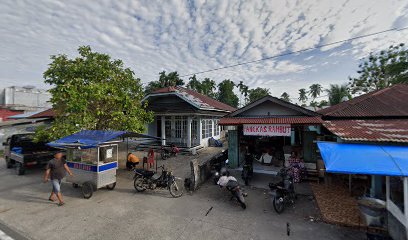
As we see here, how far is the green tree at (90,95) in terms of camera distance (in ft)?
30.2

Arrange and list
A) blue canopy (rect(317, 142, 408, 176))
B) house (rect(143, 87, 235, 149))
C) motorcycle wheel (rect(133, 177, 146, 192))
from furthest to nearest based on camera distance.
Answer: house (rect(143, 87, 235, 149)), motorcycle wheel (rect(133, 177, 146, 192)), blue canopy (rect(317, 142, 408, 176))

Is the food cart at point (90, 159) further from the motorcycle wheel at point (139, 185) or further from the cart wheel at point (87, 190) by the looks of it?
the motorcycle wheel at point (139, 185)

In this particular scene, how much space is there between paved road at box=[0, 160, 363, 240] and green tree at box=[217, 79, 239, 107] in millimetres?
54474

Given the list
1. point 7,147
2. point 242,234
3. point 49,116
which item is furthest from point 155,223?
point 49,116

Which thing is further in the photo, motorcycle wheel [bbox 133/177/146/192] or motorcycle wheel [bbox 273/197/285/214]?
motorcycle wheel [bbox 133/177/146/192]

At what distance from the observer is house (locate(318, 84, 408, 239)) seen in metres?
4.59

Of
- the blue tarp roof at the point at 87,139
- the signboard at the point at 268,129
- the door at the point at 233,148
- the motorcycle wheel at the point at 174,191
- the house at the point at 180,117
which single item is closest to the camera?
the blue tarp roof at the point at 87,139

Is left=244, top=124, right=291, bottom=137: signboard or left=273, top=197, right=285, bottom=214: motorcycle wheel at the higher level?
left=244, top=124, right=291, bottom=137: signboard

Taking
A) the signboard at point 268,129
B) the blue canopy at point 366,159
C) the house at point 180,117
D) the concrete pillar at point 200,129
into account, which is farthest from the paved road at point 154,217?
the concrete pillar at point 200,129

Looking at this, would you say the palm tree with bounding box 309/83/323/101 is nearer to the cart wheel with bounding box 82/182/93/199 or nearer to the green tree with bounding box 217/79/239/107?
the green tree with bounding box 217/79/239/107

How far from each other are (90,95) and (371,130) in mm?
11977

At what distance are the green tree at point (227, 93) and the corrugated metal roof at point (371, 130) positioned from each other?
5272 centimetres

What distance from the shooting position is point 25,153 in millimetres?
10703

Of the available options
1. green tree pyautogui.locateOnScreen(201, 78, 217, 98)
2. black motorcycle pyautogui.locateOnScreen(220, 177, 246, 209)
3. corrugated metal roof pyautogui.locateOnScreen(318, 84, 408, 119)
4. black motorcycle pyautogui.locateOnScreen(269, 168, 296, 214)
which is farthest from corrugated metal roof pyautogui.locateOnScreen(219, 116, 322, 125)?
green tree pyautogui.locateOnScreen(201, 78, 217, 98)
